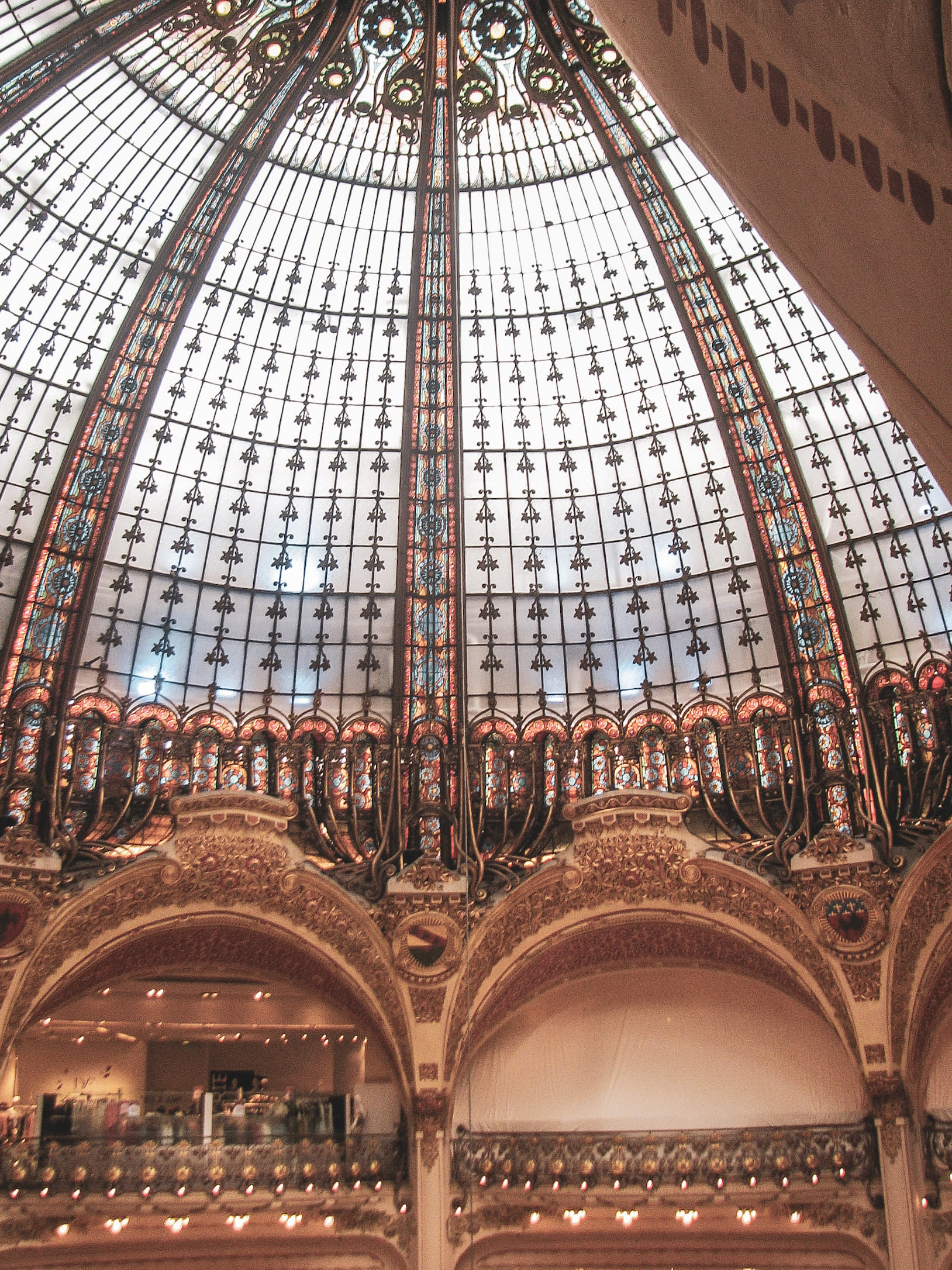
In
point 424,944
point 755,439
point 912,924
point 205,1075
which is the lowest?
point 205,1075

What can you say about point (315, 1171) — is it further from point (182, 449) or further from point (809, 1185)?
point (182, 449)

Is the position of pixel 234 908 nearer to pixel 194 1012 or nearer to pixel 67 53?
pixel 194 1012

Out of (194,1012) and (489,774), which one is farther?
(194,1012)

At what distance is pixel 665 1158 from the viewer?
68.0ft

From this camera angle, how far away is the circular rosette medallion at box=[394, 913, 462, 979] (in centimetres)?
2159

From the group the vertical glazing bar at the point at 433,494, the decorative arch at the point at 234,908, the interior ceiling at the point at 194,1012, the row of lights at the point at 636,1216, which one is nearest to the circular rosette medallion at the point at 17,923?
the decorative arch at the point at 234,908

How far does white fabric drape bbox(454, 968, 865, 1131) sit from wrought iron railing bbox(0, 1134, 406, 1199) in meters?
1.91

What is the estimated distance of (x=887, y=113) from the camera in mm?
3000

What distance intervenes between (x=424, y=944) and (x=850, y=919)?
25.3ft

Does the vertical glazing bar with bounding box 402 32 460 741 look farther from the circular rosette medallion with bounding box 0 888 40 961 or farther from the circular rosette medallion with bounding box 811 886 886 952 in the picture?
the circular rosette medallion with bounding box 811 886 886 952

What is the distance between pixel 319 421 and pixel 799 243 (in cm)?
2091

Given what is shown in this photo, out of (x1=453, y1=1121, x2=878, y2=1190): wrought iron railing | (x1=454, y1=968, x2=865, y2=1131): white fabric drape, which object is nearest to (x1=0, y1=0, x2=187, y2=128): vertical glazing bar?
(x1=454, y1=968, x2=865, y2=1131): white fabric drape

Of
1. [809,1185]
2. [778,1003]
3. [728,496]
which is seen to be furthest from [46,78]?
[809,1185]

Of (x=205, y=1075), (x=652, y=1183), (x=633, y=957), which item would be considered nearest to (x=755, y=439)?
(x=633, y=957)
